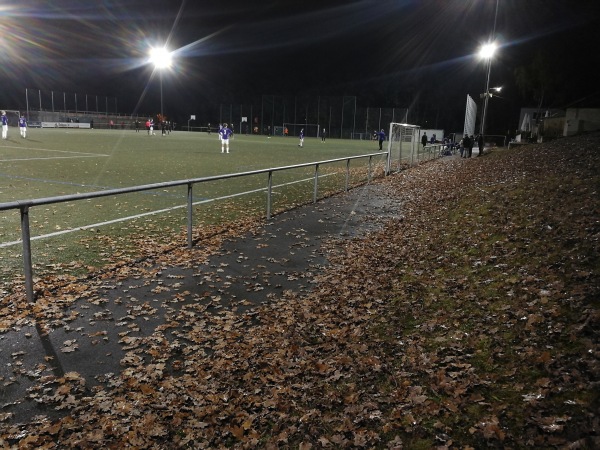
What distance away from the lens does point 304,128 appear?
78.8 meters

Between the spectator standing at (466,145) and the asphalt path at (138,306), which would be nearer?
the asphalt path at (138,306)

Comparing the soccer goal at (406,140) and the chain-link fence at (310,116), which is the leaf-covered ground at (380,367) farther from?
the chain-link fence at (310,116)

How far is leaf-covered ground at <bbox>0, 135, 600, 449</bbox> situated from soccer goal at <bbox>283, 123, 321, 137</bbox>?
71.4m

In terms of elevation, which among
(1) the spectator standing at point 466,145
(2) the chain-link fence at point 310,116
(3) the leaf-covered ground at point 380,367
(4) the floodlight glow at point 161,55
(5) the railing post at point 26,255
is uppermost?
(4) the floodlight glow at point 161,55

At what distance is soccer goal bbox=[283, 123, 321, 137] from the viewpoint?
254ft

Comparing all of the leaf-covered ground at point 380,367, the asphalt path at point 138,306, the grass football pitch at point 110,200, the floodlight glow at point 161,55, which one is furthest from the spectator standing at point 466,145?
the floodlight glow at point 161,55

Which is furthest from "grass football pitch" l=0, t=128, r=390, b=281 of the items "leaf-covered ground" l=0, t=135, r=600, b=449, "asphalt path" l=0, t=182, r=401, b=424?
"leaf-covered ground" l=0, t=135, r=600, b=449

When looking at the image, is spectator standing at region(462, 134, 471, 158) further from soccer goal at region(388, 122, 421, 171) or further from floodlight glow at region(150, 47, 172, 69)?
floodlight glow at region(150, 47, 172, 69)

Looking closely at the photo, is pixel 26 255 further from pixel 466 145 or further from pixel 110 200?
pixel 466 145

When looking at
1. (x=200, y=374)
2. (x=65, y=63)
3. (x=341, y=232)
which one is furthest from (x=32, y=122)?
(x=200, y=374)

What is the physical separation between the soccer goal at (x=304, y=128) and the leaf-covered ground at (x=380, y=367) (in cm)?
7135

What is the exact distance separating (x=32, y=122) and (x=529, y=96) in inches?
2753

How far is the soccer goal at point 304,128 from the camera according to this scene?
254 feet

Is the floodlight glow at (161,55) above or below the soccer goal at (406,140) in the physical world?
above
